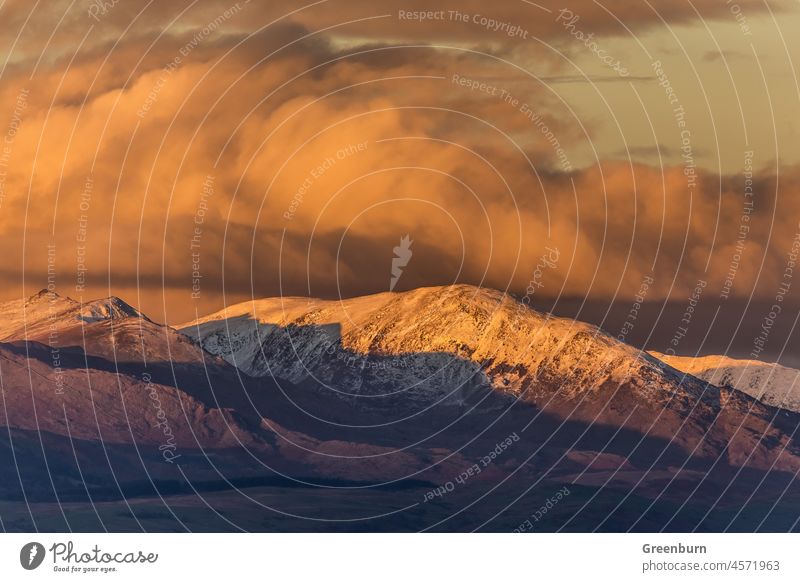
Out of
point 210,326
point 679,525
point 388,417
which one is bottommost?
point 679,525

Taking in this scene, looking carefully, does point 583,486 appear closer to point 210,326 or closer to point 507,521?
point 507,521

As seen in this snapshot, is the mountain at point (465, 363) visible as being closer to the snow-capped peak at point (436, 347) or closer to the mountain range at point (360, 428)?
the snow-capped peak at point (436, 347)
